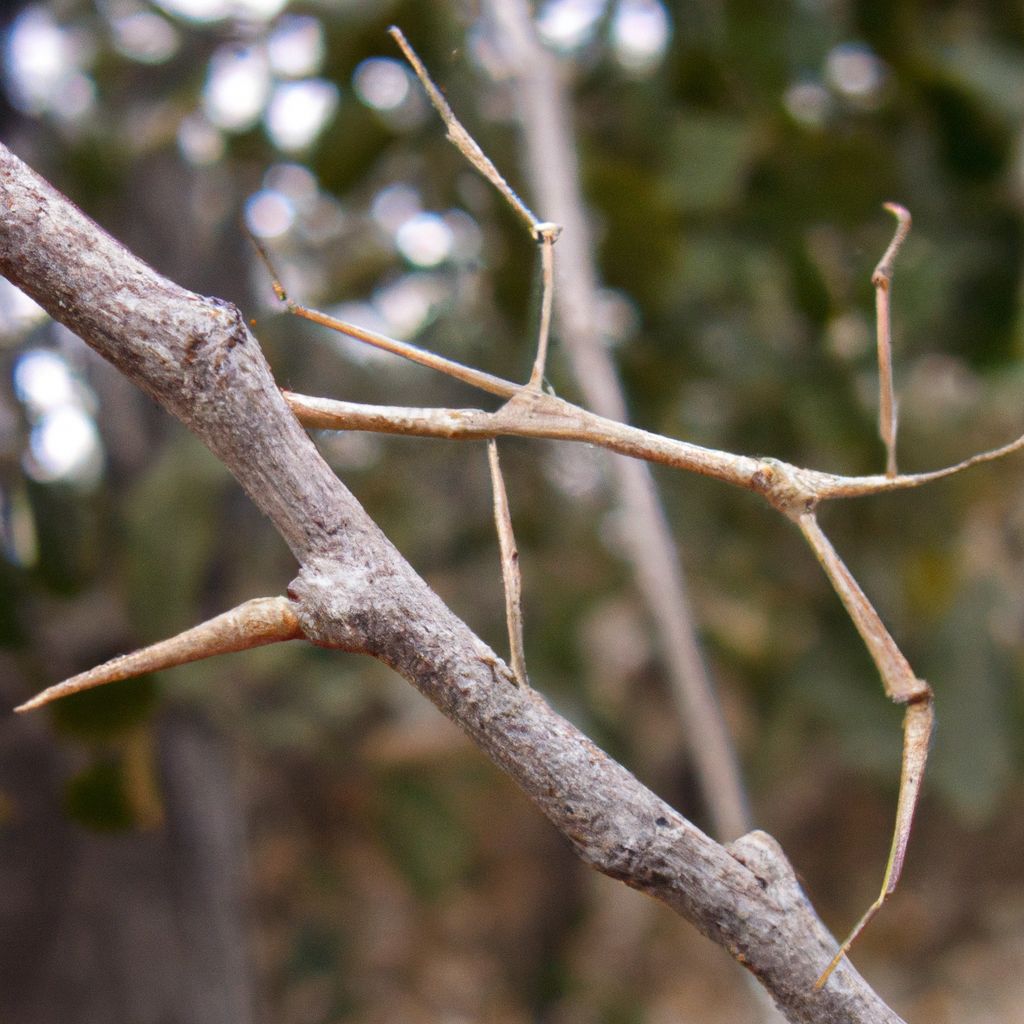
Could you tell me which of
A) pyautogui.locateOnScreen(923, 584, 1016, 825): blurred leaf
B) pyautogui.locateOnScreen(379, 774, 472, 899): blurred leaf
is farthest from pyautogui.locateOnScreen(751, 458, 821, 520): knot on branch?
pyautogui.locateOnScreen(379, 774, 472, 899): blurred leaf

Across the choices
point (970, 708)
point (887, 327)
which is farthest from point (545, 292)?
point (970, 708)

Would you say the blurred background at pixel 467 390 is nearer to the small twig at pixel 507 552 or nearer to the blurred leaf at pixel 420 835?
the blurred leaf at pixel 420 835

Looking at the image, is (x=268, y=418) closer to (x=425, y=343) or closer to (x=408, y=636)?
(x=408, y=636)

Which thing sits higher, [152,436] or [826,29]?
[826,29]

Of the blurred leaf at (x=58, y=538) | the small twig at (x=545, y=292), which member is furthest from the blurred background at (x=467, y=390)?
the small twig at (x=545, y=292)

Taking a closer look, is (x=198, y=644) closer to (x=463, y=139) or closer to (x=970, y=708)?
(x=463, y=139)

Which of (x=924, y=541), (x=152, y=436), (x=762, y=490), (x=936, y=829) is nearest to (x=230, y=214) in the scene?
(x=152, y=436)
